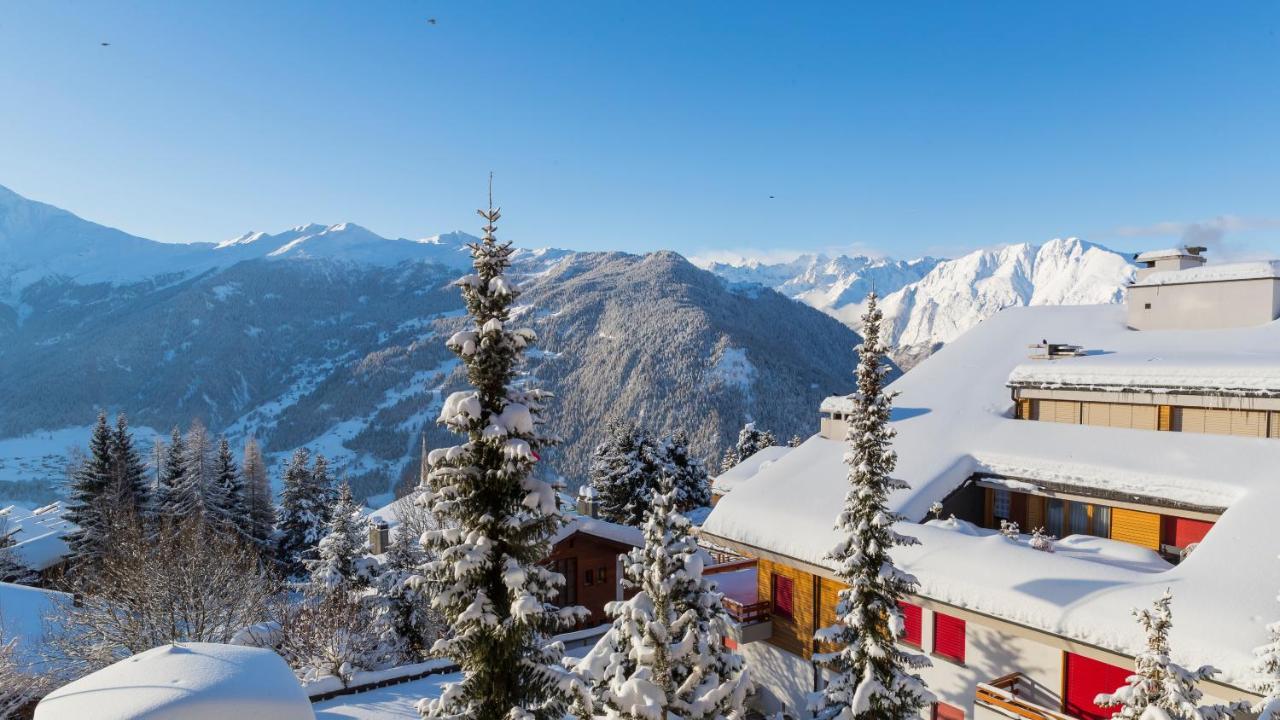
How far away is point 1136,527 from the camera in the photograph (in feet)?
55.7

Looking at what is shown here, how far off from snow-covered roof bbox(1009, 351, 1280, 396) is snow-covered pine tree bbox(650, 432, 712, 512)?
3495 centimetres

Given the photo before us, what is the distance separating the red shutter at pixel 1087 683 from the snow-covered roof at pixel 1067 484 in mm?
1869

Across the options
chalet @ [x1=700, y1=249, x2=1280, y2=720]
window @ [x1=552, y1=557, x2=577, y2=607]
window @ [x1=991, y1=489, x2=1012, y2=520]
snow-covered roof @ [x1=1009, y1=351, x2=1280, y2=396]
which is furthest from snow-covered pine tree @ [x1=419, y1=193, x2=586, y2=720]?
window @ [x1=552, y1=557, x2=577, y2=607]

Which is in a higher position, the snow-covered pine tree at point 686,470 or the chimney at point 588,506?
the chimney at point 588,506

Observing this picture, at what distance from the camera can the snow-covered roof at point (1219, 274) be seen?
21578mm

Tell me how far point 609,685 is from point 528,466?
508cm

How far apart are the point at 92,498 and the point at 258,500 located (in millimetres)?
12225

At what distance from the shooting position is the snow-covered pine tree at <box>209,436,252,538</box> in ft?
152

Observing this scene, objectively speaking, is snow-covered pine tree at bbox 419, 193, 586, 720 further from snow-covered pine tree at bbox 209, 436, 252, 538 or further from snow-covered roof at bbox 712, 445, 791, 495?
snow-covered pine tree at bbox 209, 436, 252, 538

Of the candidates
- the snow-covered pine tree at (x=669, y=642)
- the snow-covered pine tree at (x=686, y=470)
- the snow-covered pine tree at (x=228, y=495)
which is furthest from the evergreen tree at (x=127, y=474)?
the snow-covered pine tree at (x=669, y=642)

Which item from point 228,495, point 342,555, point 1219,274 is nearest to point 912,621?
point 1219,274

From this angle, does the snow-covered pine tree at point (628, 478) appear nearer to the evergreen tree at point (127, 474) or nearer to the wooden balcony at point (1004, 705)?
the evergreen tree at point (127, 474)

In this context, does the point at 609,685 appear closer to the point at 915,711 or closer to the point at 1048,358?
the point at 915,711

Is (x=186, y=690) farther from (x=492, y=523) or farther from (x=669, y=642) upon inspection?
(x=669, y=642)
